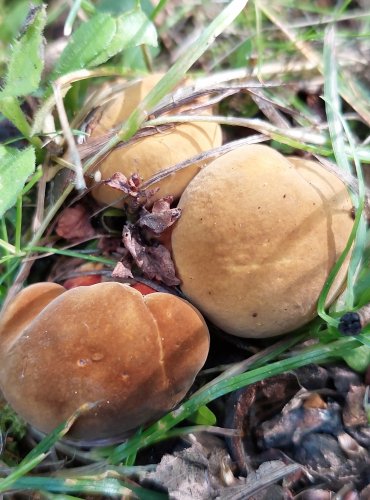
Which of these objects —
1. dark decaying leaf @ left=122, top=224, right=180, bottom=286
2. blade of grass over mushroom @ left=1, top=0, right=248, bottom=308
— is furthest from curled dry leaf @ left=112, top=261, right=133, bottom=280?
blade of grass over mushroom @ left=1, top=0, right=248, bottom=308

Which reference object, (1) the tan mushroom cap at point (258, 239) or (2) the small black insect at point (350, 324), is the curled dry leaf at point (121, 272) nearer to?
(1) the tan mushroom cap at point (258, 239)

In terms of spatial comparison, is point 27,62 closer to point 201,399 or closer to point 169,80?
point 169,80

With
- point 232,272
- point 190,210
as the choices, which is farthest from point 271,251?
point 190,210

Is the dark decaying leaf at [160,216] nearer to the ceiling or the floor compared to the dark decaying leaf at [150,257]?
nearer to the ceiling

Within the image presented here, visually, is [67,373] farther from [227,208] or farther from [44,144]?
[44,144]

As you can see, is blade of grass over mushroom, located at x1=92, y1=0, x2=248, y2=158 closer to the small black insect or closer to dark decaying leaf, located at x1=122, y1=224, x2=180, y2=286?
dark decaying leaf, located at x1=122, y1=224, x2=180, y2=286

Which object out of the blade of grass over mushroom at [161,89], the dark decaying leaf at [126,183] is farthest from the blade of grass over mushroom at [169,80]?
the dark decaying leaf at [126,183]

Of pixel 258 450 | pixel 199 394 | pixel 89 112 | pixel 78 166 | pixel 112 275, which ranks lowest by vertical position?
pixel 258 450

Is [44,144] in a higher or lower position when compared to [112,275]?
higher
